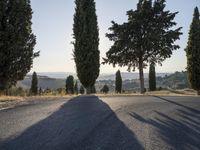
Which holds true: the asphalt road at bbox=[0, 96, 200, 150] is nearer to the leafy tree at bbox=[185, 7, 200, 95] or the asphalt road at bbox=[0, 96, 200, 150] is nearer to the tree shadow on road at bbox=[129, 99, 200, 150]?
→ the tree shadow on road at bbox=[129, 99, 200, 150]

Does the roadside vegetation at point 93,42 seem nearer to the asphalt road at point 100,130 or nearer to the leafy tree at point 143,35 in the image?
the leafy tree at point 143,35

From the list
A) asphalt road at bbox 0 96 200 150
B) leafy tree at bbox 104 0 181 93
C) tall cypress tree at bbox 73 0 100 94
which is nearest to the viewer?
asphalt road at bbox 0 96 200 150

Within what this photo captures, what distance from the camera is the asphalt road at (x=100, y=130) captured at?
671cm

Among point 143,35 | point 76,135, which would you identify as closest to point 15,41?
point 76,135

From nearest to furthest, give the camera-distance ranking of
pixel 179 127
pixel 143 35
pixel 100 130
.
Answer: pixel 100 130 → pixel 179 127 → pixel 143 35

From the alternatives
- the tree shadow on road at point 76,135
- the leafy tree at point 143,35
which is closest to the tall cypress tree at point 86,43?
the leafy tree at point 143,35

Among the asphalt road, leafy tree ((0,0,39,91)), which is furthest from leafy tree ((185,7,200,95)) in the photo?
the asphalt road

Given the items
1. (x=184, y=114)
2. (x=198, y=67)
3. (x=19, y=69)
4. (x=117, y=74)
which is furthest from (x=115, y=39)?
(x=184, y=114)

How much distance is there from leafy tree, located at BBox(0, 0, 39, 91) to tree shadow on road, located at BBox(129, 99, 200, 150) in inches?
461

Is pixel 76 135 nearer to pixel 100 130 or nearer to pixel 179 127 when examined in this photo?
pixel 100 130

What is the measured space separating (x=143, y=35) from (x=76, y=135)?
36.5m

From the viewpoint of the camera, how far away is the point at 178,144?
7.04 meters

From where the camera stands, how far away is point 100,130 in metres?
8.24

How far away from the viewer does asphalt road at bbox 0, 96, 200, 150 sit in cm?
671
